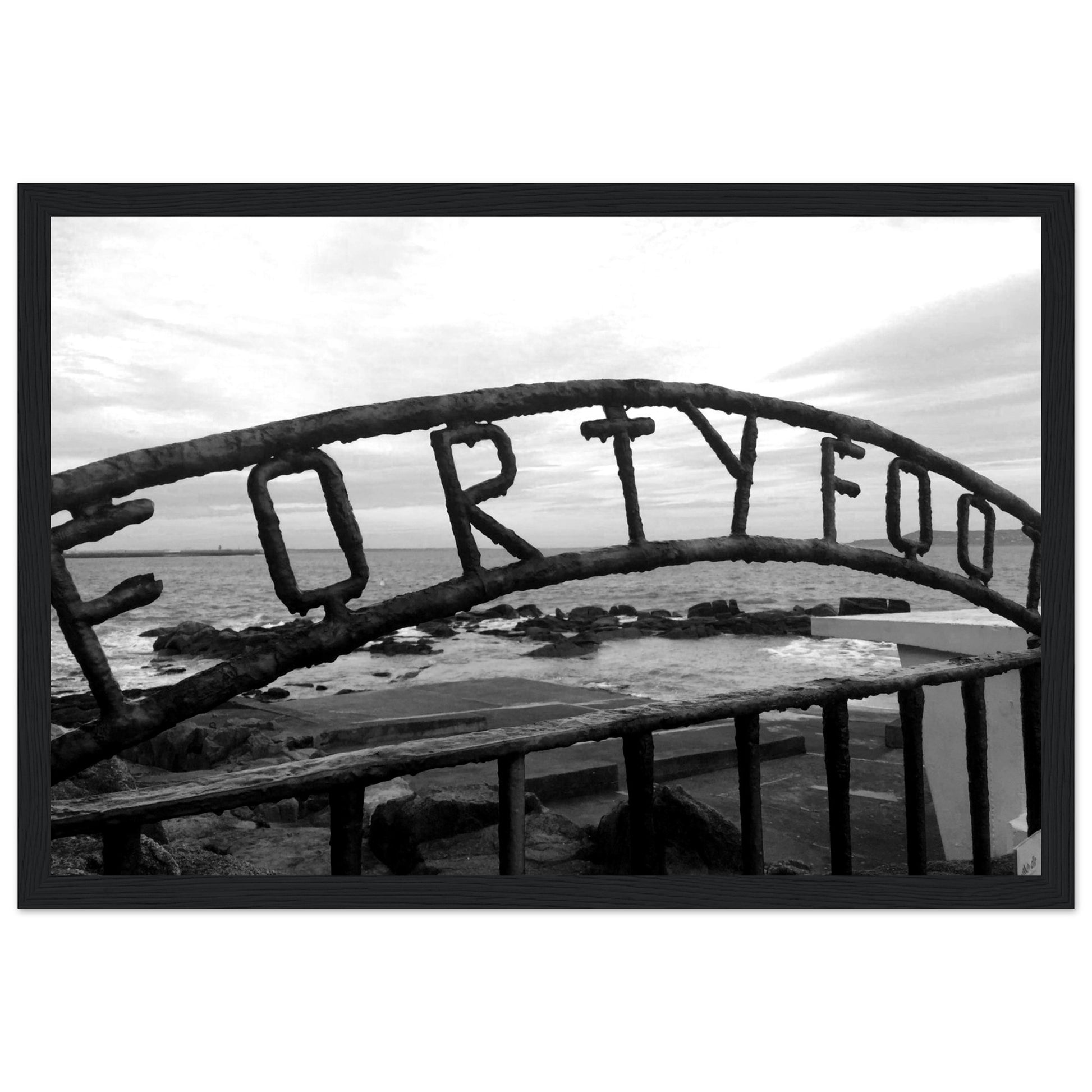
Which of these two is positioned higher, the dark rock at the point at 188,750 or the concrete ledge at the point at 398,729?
the dark rock at the point at 188,750

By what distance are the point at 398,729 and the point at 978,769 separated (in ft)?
20.9

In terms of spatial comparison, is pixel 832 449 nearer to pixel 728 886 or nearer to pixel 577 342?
pixel 728 886

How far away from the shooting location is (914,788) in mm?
1829

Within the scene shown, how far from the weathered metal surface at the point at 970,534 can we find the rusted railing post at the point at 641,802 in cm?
90

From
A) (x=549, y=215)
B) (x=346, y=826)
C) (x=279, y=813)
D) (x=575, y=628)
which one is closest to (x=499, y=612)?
(x=575, y=628)

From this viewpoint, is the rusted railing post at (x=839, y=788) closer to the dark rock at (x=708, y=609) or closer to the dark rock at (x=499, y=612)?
the dark rock at (x=708, y=609)

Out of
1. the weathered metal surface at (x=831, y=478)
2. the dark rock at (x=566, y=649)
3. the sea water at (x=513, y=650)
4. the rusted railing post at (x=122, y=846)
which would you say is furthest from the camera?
the dark rock at (x=566, y=649)

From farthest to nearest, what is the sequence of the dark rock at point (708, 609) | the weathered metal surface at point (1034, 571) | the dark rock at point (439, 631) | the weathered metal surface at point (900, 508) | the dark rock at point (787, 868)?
the dark rock at point (708, 609)
the dark rock at point (439, 631)
the dark rock at point (787, 868)
the weathered metal surface at point (1034, 571)
the weathered metal surface at point (900, 508)

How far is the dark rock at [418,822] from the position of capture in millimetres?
3541

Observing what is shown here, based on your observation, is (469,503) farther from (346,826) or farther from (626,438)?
(346,826)

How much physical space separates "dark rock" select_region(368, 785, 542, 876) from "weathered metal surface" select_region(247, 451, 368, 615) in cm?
255

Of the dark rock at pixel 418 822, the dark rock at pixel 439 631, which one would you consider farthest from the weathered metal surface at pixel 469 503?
the dark rock at pixel 439 631

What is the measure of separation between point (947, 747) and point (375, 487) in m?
2.85

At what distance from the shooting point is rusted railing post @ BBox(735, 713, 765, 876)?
160 centimetres
